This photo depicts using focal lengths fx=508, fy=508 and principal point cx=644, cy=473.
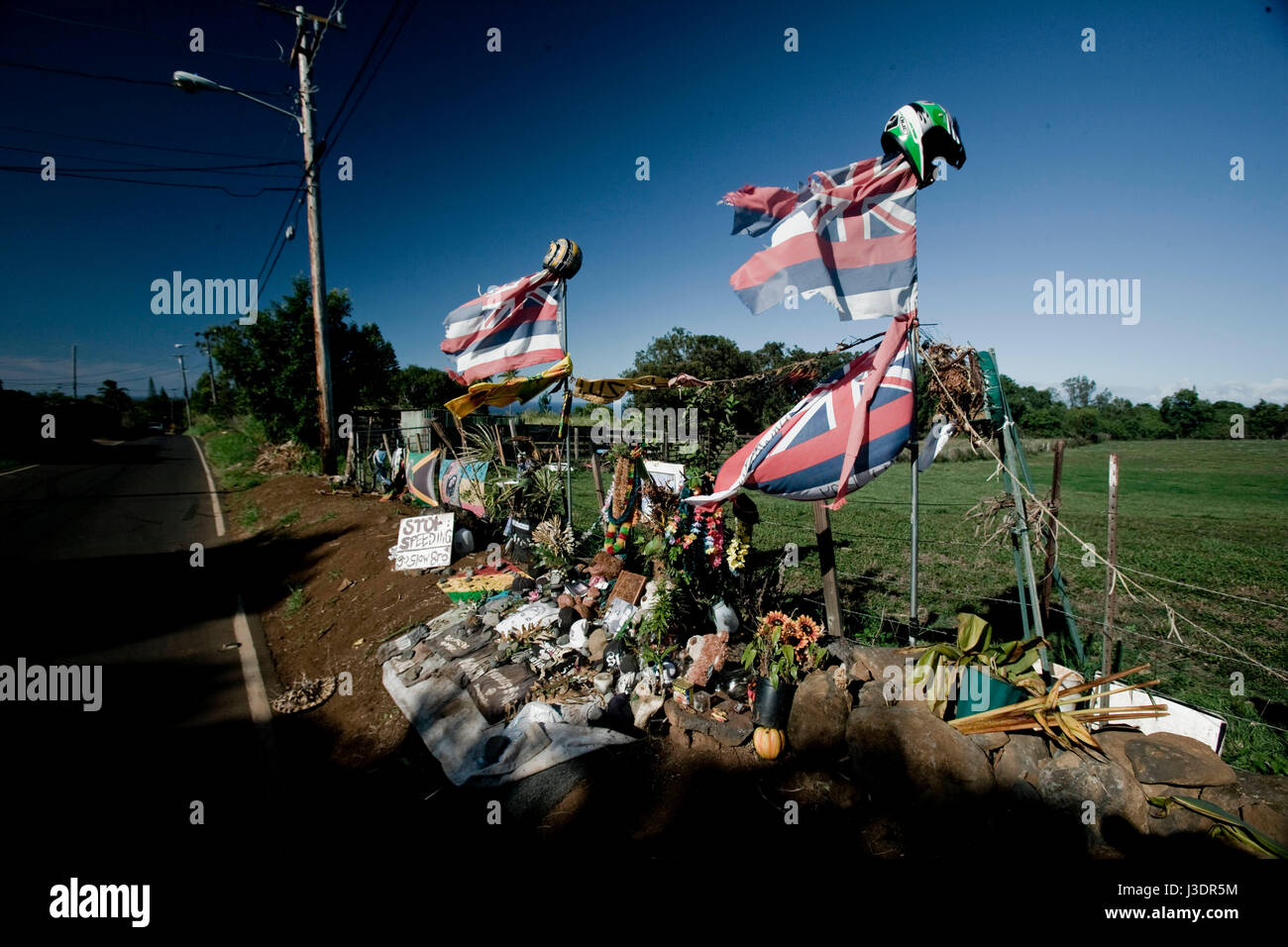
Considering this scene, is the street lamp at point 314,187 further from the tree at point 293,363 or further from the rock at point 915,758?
the rock at point 915,758

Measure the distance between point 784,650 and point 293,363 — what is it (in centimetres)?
1895

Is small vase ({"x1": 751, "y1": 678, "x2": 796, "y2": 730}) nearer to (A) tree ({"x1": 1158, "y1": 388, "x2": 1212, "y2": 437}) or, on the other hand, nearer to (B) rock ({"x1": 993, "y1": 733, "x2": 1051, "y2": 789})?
(B) rock ({"x1": 993, "y1": 733, "x2": 1051, "y2": 789})

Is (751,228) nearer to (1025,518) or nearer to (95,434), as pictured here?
(1025,518)

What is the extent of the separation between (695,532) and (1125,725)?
→ 302 cm

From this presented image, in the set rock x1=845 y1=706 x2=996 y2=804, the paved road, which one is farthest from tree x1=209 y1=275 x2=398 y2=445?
rock x1=845 y1=706 x2=996 y2=804

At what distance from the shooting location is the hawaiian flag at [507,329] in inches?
256

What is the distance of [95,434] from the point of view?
1465 inches

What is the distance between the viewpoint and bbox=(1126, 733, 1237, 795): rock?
261 centimetres

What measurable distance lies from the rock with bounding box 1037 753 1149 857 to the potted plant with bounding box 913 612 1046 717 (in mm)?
515

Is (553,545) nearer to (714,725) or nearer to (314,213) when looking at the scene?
(714,725)

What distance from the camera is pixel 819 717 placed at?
349cm

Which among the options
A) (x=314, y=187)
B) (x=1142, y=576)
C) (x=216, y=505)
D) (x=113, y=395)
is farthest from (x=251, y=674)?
(x=113, y=395)

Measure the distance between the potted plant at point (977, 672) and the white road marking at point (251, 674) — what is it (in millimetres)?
5634

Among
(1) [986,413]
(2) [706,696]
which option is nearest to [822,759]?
(2) [706,696]
